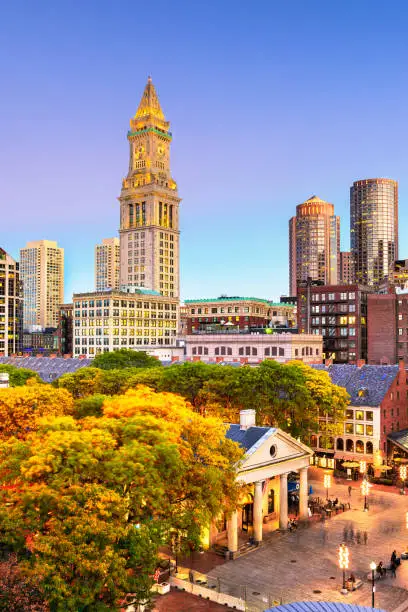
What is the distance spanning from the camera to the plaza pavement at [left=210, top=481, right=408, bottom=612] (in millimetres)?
44594

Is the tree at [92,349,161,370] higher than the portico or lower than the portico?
higher

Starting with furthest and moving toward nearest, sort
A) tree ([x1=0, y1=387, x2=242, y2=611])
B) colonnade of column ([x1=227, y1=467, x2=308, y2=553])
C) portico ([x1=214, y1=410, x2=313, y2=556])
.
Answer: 1. portico ([x1=214, y1=410, x2=313, y2=556])
2. colonnade of column ([x1=227, y1=467, x2=308, y2=553])
3. tree ([x1=0, y1=387, x2=242, y2=611])

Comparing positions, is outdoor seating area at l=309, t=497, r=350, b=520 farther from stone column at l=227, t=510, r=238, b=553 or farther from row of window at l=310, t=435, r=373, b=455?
row of window at l=310, t=435, r=373, b=455

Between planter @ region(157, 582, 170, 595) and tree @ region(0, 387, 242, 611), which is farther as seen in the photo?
planter @ region(157, 582, 170, 595)

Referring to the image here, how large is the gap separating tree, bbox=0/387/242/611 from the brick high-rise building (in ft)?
460

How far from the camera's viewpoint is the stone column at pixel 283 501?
58406mm

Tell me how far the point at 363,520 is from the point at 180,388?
27823 millimetres

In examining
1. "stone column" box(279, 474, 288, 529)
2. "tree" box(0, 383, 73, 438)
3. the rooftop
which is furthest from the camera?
"tree" box(0, 383, 73, 438)

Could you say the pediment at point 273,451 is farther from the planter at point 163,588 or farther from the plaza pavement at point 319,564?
the planter at point 163,588

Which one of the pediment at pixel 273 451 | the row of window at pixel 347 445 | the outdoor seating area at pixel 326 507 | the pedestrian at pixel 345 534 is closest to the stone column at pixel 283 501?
the pediment at pixel 273 451

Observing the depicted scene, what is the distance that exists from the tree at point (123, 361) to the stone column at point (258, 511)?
54.0m

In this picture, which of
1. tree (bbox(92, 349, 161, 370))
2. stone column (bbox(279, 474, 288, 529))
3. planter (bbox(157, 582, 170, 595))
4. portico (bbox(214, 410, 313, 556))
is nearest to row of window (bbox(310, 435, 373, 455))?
portico (bbox(214, 410, 313, 556))

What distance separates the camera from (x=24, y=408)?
60.7 m

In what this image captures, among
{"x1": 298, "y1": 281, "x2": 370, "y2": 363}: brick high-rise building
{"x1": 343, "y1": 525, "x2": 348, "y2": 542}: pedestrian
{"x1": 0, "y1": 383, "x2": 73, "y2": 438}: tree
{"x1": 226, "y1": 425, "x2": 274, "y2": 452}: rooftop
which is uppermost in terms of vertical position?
{"x1": 298, "y1": 281, "x2": 370, "y2": 363}: brick high-rise building
